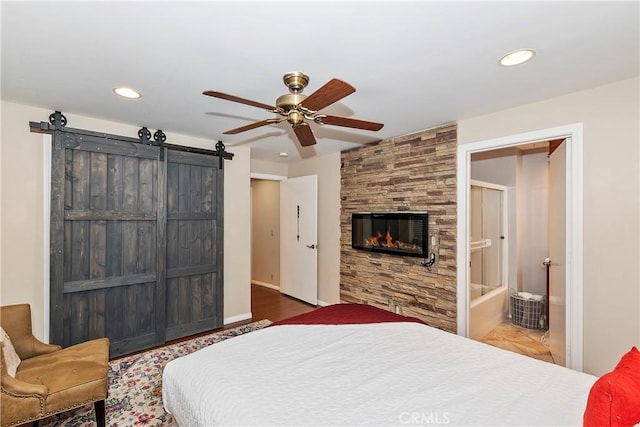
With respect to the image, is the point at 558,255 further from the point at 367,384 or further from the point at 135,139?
the point at 135,139

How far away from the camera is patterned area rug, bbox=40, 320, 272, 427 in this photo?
202cm

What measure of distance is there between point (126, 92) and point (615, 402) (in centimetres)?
317

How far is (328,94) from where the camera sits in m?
1.56

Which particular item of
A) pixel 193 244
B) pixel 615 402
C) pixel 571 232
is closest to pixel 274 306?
pixel 193 244

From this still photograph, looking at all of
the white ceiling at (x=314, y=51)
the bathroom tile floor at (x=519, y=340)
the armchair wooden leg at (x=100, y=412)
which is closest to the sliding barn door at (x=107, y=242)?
the white ceiling at (x=314, y=51)

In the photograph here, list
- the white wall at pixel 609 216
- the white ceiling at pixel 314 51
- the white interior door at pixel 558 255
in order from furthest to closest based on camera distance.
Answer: the white interior door at pixel 558 255 < the white wall at pixel 609 216 < the white ceiling at pixel 314 51

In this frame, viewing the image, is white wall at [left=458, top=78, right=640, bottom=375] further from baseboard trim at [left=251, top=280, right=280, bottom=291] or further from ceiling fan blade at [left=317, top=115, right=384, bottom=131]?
baseboard trim at [left=251, top=280, right=280, bottom=291]

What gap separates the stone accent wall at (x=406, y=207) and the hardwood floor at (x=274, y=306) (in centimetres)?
75

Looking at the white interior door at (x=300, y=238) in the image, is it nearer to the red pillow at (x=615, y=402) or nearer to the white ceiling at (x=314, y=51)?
the white ceiling at (x=314, y=51)

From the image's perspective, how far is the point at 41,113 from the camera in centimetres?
264

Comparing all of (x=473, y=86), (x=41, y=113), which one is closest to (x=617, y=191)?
(x=473, y=86)

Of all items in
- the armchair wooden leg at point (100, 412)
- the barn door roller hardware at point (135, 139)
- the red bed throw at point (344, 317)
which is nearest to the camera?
the armchair wooden leg at point (100, 412)

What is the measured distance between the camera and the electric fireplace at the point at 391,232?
3318mm

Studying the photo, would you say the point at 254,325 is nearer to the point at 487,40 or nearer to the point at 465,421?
the point at 465,421
